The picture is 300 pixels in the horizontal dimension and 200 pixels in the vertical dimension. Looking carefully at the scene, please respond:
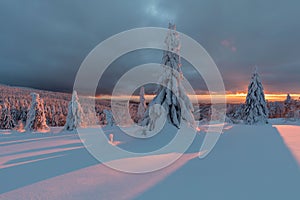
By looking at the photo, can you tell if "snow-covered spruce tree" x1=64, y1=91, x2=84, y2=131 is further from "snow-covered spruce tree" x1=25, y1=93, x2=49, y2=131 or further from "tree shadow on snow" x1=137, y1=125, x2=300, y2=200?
"tree shadow on snow" x1=137, y1=125, x2=300, y2=200

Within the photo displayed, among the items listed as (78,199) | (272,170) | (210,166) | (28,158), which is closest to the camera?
(78,199)

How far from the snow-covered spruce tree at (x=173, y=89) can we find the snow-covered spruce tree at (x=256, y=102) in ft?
61.7

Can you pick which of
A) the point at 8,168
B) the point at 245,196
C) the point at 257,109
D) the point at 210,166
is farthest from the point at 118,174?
the point at 257,109

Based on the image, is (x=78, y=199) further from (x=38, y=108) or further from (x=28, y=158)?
(x=38, y=108)

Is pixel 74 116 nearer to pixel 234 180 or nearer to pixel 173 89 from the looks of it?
pixel 173 89

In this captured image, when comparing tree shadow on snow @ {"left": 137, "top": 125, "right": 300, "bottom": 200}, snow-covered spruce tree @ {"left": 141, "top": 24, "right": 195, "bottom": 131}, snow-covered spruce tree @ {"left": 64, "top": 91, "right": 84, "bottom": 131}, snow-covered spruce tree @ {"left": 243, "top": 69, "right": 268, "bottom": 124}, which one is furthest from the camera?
snow-covered spruce tree @ {"left": 243, "top": 69, "right": 268, "bottom": 124}

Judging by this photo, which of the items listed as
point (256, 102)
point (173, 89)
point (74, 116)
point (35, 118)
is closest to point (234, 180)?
point (173, 89)

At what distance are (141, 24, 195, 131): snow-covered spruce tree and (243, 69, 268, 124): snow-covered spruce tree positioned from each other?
1881 cm

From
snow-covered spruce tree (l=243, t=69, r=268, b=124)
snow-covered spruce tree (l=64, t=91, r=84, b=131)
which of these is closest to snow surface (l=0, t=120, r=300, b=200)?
snow-covered spruce tree (l=64, t=91, r=84, b=131)

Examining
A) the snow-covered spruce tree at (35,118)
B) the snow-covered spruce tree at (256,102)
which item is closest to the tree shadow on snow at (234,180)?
the snow-covered spruce tree at (256,102)

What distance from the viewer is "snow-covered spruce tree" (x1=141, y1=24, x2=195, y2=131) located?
43.4 ft

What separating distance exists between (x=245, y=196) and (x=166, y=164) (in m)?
2.59

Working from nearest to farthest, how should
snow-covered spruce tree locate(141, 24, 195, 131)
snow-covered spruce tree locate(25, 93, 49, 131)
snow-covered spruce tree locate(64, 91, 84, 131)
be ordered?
snow-covered spruce tree locate(141, 24, 195, 131), snow-covered spruce tree locate(64, 91, 84, 131), snow-covered spruce tree locate(25, 93, 49, 131)

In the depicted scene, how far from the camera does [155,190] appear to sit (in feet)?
13.8
